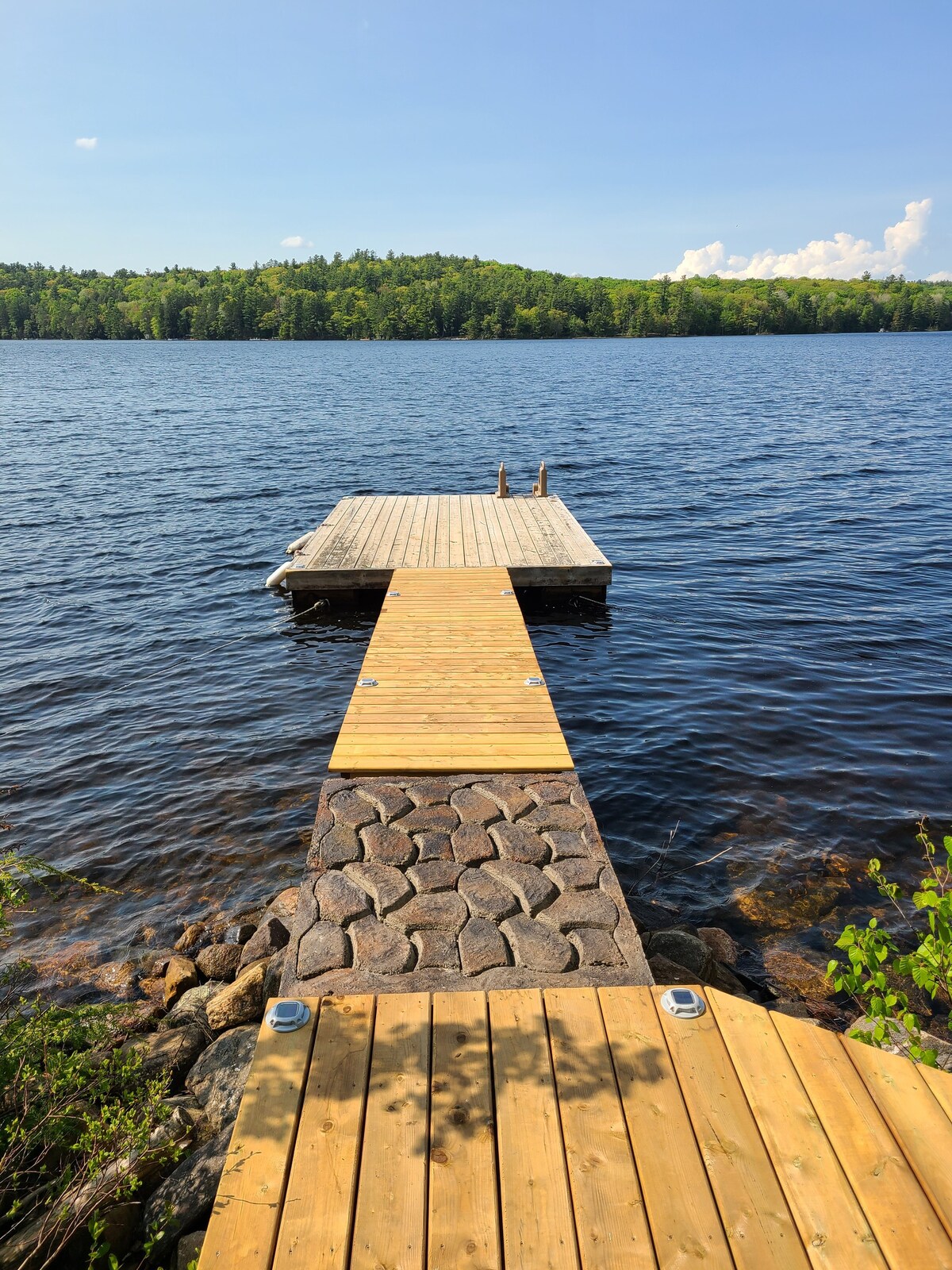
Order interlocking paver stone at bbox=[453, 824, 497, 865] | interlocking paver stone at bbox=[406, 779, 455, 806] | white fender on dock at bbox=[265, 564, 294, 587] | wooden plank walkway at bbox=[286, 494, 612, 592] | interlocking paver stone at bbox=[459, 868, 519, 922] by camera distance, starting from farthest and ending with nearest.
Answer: white fender on dock at bbox=[265, 564, 294, 587], wooden plank walkway at bbox=[286, 494, 612, 592], interlocking paver stone at bbox=[406, 779, 455, 806], interlocking paver stone at bbox=[453, 824, 497, 865], interlocking paver stone at bbox=[459, 868, 519, 922]

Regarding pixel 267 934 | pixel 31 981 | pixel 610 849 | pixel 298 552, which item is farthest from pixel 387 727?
pixel 298 552

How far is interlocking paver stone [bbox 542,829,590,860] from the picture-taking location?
5.71 metres

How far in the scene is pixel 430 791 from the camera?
6.49 m

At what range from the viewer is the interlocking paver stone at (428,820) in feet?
19.7

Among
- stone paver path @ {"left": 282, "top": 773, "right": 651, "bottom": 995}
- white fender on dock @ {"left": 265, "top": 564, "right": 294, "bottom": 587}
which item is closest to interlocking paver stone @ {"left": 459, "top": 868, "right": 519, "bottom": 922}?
stone paver path @ {"left": 282, "top": 773, "right": 651, "bottom": 995}

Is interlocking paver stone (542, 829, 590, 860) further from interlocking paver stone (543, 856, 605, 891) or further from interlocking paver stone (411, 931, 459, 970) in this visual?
interlocking paver stone (411, 931, 459, 970)

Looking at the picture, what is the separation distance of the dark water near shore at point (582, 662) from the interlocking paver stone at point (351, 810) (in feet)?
5.88

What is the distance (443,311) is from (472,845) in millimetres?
148429

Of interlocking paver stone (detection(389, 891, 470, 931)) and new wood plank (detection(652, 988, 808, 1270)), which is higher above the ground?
new wood plank (detection(652, 988, 808, 1270))

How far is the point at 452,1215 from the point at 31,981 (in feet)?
16.4

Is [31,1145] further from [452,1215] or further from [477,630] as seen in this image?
→ [477,630]

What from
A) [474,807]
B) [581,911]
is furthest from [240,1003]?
[581,911]

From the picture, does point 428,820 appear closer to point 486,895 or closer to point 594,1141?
point 486,895

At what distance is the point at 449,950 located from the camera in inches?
188
